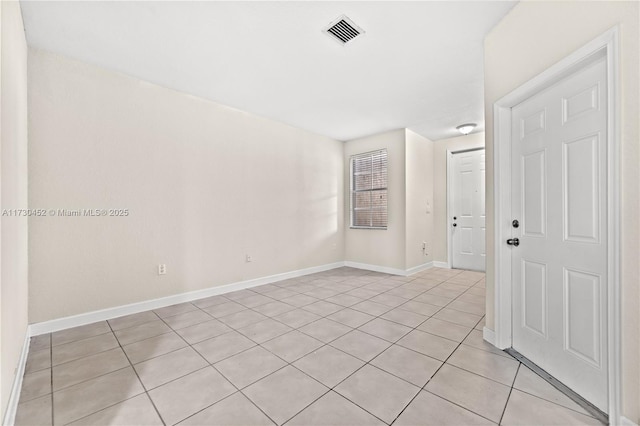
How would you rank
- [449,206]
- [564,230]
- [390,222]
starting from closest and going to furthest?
[564,230]
[390,222]
[449,206]

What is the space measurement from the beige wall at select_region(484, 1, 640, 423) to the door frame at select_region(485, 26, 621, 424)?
0.09 feet

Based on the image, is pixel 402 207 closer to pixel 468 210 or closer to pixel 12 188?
pixel 468 210

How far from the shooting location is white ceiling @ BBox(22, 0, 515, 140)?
82.9 inches

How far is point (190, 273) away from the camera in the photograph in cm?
356

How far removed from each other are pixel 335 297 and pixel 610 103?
3130 millimetres

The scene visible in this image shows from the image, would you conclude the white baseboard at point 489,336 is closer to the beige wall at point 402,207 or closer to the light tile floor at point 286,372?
the light tile floor at point 286,372

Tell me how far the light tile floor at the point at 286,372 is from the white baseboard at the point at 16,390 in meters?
0.04

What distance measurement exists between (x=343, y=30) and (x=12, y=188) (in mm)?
2682

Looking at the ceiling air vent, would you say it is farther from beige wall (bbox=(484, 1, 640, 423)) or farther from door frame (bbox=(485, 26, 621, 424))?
door frame (bbox=(485, 26, 621, 424))

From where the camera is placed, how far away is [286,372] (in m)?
1.94

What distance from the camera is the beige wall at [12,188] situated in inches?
58.3

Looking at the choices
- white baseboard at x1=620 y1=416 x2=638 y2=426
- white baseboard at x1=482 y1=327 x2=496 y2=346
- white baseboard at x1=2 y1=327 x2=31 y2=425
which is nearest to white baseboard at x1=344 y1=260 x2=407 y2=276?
white baseboard at x1=482 y1=327 x2=496 y2=346

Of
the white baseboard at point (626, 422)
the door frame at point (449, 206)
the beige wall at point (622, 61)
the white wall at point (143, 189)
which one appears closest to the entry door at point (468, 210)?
the door frame at point (449, 206)

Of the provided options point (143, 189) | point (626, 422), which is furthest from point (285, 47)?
point (626, 422)
